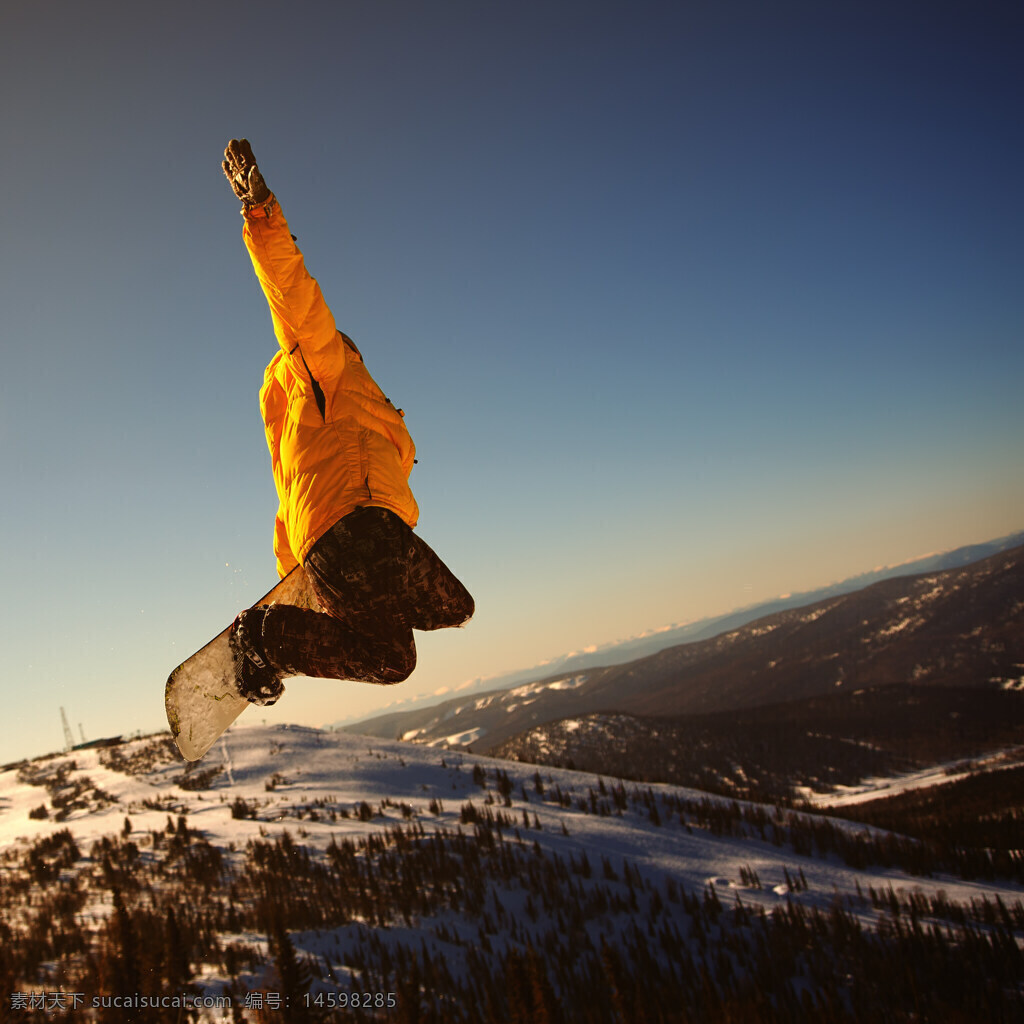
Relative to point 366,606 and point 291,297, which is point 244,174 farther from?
point 366,606

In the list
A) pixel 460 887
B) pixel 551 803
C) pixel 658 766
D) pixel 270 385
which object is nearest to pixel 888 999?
pixel 460 887

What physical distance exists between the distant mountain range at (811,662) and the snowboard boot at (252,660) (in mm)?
53166

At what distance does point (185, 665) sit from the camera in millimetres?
3938

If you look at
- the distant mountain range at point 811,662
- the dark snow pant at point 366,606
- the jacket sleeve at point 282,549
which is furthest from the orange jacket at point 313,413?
the distant mountain range at point 811,662

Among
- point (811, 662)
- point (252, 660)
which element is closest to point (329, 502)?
point (252, 660)

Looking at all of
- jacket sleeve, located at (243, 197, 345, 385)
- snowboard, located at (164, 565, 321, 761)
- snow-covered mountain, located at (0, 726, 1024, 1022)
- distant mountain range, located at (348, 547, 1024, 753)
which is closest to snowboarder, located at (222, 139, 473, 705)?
jacket sleeve, located at (243, 197, 345, 385)

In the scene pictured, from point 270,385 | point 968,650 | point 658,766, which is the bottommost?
point 968,650

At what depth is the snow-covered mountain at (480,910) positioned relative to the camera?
7742 mm

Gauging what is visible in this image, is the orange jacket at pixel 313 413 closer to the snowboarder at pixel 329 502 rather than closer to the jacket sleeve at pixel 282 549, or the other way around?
the snowboarder at pixel 329 502

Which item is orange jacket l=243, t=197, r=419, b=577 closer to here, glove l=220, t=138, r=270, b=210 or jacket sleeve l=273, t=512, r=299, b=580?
glove l=220, t=138, r=270, b=210

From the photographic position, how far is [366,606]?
329 centimetres

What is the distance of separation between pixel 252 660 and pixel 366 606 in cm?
91

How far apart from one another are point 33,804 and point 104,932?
1124 cm

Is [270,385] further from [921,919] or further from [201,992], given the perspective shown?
[921,919]
